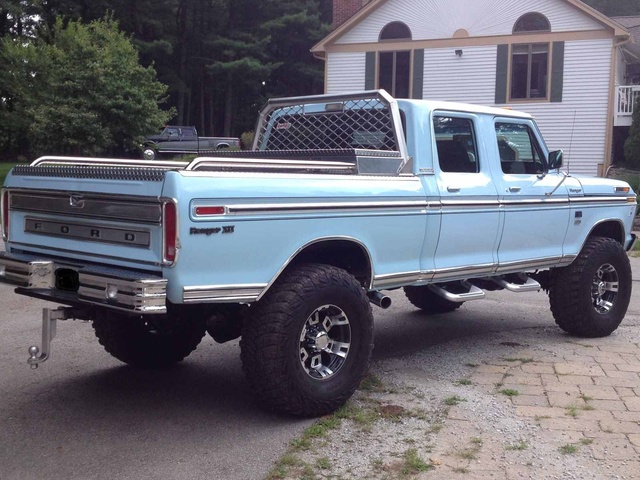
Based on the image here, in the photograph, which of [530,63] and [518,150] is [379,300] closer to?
[518,150]

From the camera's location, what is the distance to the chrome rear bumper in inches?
169

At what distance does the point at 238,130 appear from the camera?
164 ft

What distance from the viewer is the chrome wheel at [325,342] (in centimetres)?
512

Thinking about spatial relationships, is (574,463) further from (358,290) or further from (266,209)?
(266,209)

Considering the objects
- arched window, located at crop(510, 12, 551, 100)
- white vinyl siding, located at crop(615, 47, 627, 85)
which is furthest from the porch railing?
arched window, located at crop(510, 12, 551, 100)

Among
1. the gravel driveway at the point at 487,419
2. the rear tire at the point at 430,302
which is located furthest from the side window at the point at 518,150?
the rear tire at the point at 430,302

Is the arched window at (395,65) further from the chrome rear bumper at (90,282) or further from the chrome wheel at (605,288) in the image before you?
the chrome rear bumper at (90,282)

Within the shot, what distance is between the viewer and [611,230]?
7.91m

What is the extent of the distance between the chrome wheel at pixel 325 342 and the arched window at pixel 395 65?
23067 millimetres

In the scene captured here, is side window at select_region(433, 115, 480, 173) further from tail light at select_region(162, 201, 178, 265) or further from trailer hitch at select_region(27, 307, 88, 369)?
trailer hitch at select_region(27, 307, 88, 369)

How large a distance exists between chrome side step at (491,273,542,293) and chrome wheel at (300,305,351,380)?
207 centimetres

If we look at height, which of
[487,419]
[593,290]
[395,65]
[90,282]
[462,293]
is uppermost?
[395,65]

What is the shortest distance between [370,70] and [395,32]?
154 cm

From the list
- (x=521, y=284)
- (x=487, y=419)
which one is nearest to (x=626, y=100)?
(x=521, y=284)
